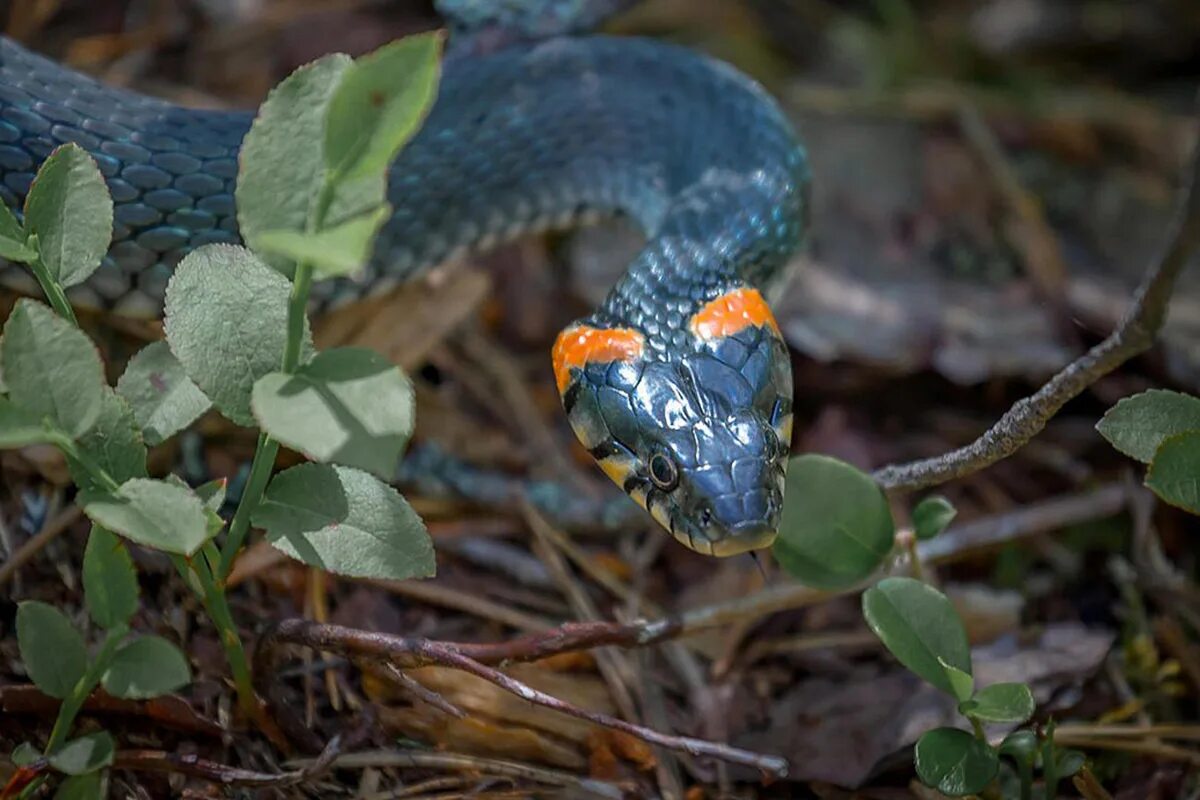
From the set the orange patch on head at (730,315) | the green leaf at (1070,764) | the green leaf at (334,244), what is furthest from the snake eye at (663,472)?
the green leaf at (334,244)

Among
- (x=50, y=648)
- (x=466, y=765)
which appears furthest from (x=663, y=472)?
(x=50, y=648)

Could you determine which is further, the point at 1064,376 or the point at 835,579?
the point at 835,579

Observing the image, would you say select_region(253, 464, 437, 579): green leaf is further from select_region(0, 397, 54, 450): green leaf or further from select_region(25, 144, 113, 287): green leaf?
select_region(25, 144, 113, 287): green leaf

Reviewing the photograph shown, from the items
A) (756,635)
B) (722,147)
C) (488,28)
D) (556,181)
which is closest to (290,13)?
(488,28)

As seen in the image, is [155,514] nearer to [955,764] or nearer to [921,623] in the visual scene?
[921,623]

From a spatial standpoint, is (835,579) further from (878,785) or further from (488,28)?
(488,28)
